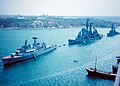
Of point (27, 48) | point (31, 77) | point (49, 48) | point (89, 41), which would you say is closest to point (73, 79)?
point (31, 77)

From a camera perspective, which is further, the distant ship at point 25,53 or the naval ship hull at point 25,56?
the distant ship at point 25,53

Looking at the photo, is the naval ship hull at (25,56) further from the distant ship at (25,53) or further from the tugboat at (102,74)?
the tugboat at (102,74)

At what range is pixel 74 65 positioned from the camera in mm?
9398

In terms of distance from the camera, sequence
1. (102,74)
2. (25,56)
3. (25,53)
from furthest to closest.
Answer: (25,53), (25,56), (102,74)

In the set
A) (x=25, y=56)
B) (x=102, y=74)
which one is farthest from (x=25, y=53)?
(x=102, y=74)

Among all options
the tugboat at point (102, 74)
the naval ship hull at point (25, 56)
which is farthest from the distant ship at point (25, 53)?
the tugboat at point (102, 74)

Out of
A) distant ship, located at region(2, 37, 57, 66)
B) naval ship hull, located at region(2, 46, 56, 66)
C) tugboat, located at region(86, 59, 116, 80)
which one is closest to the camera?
tugboat, located at region(86, 59, 116, 80)

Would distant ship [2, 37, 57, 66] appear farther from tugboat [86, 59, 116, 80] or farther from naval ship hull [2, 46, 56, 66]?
tugboat [86, 59, 116, 80]

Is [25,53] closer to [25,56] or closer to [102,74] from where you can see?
[25,56]

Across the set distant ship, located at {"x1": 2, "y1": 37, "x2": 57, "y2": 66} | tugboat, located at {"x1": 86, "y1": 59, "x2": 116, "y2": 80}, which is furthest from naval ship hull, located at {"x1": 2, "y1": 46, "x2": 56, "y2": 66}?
tugboat, located at {"x1": 86, "y1": 59, "x2": 116, "y2": 80}

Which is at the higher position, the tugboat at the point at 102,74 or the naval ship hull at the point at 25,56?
the tugboat at the point at 102,74

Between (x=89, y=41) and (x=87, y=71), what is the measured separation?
1135cm

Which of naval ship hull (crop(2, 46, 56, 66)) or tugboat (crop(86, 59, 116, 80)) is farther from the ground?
tugboat (crop(86, 59, 116, 80))

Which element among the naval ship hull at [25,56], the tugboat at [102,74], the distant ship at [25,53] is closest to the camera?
the tugboat at [102,74]
